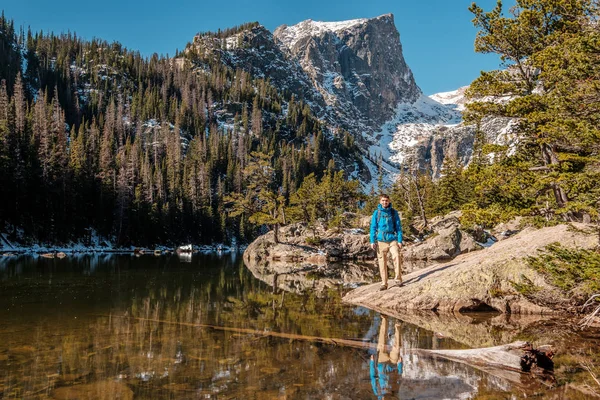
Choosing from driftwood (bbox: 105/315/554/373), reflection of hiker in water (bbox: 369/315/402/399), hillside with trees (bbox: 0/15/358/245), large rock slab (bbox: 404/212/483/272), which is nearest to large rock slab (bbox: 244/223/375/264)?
hillside with trees (bbox: 0/15/358/245)

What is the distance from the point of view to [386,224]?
34.8ft

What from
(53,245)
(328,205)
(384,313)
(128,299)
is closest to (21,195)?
(53,245)

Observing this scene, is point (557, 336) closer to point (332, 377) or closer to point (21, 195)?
point (332, 377)

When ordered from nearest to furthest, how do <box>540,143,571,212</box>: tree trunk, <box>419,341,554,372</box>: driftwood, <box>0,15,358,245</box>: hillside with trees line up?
<box>419,341,554,372</box>: driftwood → <box>540,143,571,212</box>: tree trunk → <box>0,15,358,245</box>: hillside with trees

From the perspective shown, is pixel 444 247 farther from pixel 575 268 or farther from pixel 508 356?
pixel 508 356

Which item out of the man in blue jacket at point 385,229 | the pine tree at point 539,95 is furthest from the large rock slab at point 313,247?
the man in blue jacket at point 385,229

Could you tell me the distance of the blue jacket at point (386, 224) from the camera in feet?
34.7

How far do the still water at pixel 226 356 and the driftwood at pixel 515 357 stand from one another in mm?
343

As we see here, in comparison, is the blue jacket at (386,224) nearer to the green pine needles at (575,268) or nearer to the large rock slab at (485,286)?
the large rock slab at (485,286)

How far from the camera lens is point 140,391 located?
4.66 meters

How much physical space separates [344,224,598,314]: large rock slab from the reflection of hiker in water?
3.59m

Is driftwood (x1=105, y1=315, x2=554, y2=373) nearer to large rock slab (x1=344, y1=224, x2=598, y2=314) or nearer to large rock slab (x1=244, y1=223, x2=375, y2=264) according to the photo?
large rock slab (x1=344, y1=224, x2=598, y2=314)

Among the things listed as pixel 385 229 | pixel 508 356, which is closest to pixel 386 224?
pixel 385 229

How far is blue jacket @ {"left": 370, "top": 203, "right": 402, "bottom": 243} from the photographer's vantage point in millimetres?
10562
